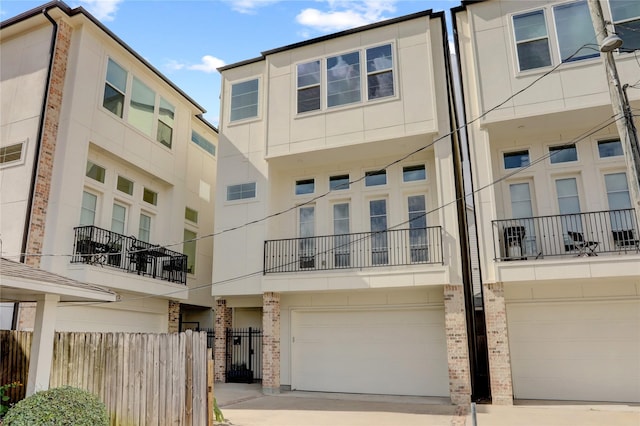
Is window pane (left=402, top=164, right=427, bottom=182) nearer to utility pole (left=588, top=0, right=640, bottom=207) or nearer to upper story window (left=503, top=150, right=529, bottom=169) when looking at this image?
upper story window (left=503, top=150, right=529, bottom=169)

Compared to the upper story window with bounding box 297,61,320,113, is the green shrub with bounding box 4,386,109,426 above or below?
below

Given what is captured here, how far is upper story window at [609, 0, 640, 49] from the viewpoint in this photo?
11.0 metres

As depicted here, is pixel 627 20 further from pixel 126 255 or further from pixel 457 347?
pixel 126 255

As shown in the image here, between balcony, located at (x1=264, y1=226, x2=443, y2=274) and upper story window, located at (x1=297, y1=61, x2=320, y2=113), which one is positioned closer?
balcony, located at (x1=264, y1=226, x2=443, y2=274)

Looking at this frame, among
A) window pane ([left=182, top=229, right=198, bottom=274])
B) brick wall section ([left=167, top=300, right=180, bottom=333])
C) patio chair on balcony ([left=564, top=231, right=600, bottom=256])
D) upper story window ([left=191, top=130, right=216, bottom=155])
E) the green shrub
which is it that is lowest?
the green shrub

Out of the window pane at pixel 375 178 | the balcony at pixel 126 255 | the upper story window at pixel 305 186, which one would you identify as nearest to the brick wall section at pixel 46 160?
the balcony at pixel 126 255

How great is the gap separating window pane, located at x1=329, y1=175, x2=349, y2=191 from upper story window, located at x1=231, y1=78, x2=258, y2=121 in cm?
329

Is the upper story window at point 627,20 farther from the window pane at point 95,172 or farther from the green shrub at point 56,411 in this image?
the window pane at point 95,172

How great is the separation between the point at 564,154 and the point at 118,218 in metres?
13.1

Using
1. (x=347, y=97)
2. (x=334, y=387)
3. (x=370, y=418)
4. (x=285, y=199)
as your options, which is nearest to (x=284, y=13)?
(x=347, y=97)

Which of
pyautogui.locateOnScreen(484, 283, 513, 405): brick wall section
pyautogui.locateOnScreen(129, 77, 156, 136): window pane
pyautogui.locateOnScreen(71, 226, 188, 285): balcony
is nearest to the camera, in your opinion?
pyautogui.locateOnScreen(484, 283, 513, 405): brick wall section

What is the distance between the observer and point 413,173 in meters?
13.5

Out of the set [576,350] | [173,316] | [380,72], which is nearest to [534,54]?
[380,72]

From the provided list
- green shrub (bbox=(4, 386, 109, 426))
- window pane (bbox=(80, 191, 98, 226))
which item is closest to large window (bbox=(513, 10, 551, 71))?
green shrub (bbox=(4, 386, 109, 426))
